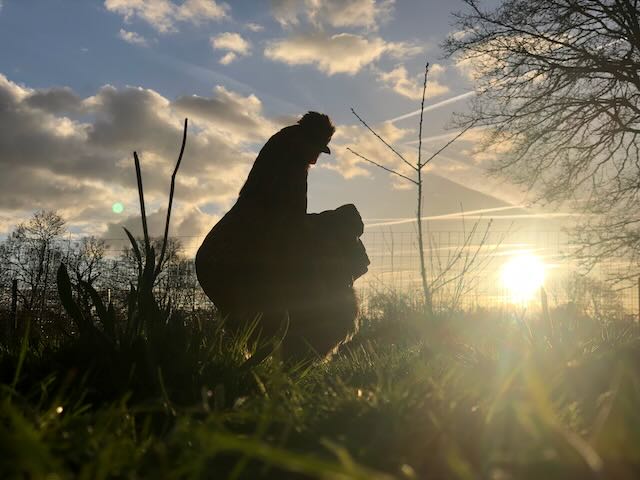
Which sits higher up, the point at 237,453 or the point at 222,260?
the point at 222,260

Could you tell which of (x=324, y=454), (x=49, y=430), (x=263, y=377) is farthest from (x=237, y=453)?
(x=263, y=377)

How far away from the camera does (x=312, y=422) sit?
192cm

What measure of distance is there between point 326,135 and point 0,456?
12.1 feet

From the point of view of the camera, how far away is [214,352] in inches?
127

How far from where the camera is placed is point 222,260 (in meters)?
3.96

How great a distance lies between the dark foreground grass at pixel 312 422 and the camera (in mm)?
1215

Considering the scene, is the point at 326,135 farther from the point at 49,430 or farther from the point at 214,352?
the point at 49,430

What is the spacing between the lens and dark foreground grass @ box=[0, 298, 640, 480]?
3.99ft

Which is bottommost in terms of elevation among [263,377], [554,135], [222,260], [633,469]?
[263,377]

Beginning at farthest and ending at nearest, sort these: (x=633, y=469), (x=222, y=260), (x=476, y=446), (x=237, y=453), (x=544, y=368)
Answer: (x=222, y=260), (x=544, y=368), (x=237, y=453), (x=476, y=446), (x=633, y=469)

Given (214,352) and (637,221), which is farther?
(637,221)

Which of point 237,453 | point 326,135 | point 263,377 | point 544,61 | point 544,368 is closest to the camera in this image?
point 237,453

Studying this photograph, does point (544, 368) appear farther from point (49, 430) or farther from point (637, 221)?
point (637, 221)

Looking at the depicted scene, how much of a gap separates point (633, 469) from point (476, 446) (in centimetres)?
39
